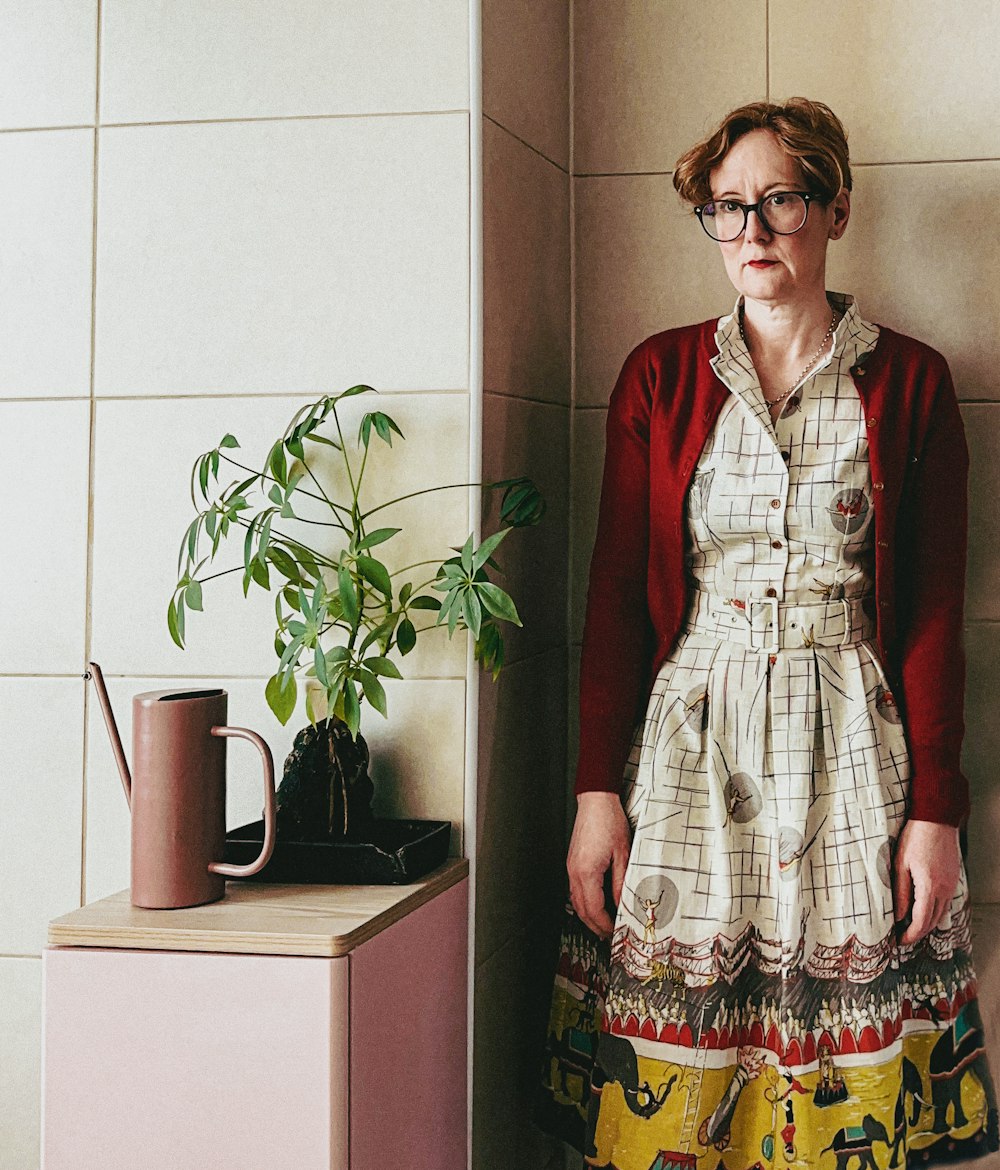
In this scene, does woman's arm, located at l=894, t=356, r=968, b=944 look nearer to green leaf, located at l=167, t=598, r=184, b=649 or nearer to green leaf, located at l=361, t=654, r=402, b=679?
green leaf, located at l=361, t=654, r=402, b=679

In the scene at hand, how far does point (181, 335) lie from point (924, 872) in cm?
112

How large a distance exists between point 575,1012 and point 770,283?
3.18 feet

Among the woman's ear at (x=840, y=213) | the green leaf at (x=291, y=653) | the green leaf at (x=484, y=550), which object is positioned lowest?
the green leaf at (x=291, y=653)

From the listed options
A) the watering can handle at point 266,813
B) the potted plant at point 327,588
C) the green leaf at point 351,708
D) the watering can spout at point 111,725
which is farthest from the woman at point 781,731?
the watering can spout at point 111,725

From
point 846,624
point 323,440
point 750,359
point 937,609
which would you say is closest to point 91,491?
point 323,440

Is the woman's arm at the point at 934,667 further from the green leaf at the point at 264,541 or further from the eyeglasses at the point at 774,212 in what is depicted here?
the green leaf at the point at 264,541

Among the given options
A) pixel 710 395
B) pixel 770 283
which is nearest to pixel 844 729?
pixel 710 395

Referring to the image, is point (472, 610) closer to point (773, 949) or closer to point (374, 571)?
point (374, 571)

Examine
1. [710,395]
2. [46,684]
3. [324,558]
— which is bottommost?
[46,684]

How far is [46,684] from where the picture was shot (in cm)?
173

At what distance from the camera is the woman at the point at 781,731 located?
1.56m

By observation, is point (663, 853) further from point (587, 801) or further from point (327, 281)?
point (327, 281)

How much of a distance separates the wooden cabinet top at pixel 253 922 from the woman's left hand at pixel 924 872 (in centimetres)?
57

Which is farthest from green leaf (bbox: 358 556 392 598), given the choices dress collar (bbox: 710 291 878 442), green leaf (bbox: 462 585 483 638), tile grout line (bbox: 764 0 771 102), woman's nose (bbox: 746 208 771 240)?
tile grout line (bbox: 764 0 771 102)
